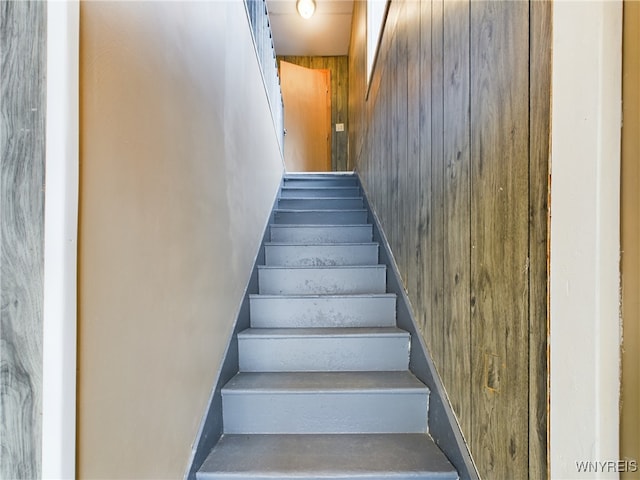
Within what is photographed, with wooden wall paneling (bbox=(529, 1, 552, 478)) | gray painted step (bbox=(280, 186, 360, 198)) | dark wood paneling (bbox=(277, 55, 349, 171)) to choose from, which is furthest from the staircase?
dark wood paneling (bbox=(277, 55, 349, 171))

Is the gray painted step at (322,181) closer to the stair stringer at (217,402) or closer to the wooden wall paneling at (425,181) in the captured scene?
the stair stringer at (217,402)

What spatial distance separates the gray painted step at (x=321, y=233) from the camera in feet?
8.70

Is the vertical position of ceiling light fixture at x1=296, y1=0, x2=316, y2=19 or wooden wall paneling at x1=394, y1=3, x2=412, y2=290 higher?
ceiling light fixture at x1=296, y1=0, x2=316, y2=19

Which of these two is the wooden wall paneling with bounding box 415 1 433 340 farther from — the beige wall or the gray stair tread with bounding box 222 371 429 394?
the beige wall

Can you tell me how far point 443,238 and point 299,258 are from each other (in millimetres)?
1316

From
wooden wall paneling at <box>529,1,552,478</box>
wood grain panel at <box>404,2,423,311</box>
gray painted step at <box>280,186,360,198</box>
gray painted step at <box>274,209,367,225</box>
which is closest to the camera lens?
wooden wall paneling at <box>529,1,552,478</box>

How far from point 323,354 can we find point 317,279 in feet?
1.84

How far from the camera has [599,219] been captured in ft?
1.79

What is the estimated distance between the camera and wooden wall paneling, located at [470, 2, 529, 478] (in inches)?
28.1

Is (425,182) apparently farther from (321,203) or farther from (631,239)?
(321,203)

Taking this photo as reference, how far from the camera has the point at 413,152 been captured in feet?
4.99

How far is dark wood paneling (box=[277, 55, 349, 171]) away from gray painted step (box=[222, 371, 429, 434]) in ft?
16.0

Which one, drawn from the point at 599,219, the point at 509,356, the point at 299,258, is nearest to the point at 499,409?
the point at 509,356

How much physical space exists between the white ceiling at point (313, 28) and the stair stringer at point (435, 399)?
4249 millimetres
